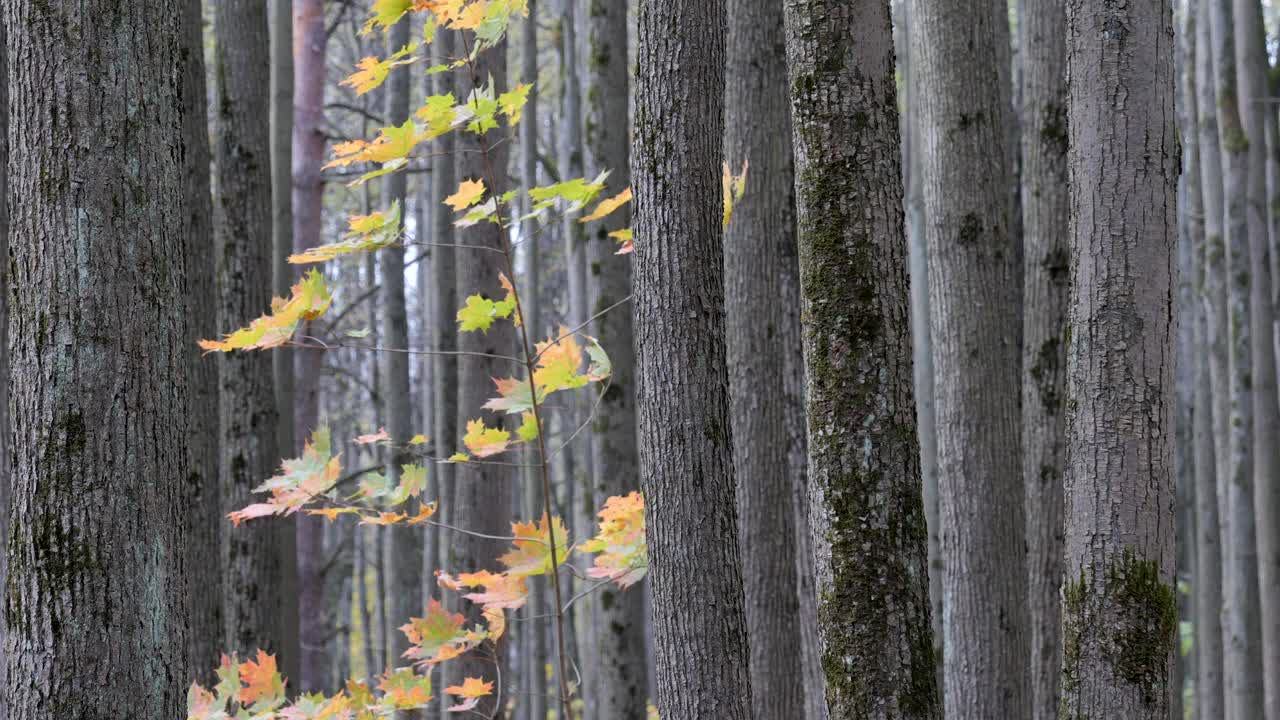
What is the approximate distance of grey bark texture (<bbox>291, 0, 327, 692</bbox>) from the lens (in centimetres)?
762

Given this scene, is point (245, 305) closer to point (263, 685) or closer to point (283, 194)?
point (283, 194)

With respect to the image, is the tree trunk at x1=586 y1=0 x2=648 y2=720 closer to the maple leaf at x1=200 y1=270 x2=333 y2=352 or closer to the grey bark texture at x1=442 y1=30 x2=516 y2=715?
the grey bark texture at x1=442 y1=30 x2=516 y2=715

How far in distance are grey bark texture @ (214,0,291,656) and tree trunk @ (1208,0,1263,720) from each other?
20.4 feet

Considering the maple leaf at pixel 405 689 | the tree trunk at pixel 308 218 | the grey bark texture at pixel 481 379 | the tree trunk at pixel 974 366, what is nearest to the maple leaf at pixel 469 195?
the maple leaf at pixel 405 689

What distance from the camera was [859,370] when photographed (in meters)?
2.85

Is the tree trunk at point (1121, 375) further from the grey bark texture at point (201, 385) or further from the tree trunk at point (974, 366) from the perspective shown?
the grey bark texture at point (201, 385)

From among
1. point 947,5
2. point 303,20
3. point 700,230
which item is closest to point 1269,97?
point 947,5

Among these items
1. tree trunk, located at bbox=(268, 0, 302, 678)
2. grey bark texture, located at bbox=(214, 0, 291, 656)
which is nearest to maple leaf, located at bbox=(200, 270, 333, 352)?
grey bark texture, located at bbox=(214, 0, 291, 656)

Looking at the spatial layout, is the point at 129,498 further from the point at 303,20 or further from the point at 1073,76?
the point at 303,20

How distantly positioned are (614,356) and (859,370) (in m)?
3.56

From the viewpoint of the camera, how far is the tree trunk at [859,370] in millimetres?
2811

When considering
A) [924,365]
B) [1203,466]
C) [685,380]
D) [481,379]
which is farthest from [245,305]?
[1203,466]

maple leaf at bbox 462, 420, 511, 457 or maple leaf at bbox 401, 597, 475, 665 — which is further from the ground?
maple leaf at bbox 462, 420, 511, 457

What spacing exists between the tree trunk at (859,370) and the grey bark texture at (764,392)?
2.62 meters
